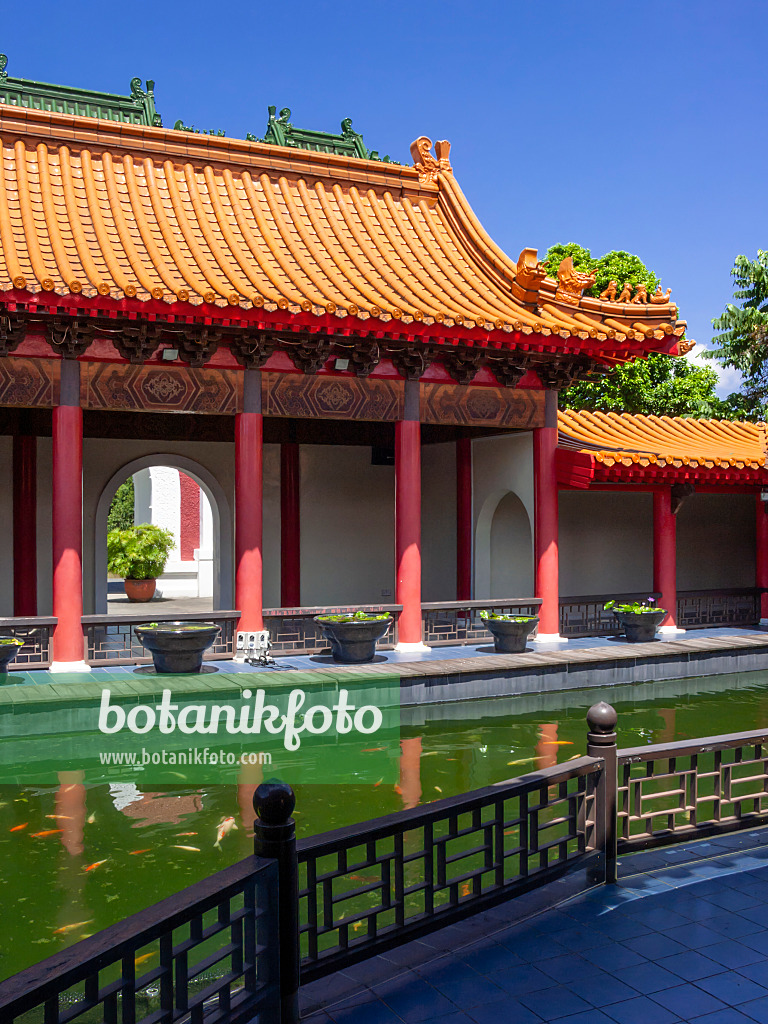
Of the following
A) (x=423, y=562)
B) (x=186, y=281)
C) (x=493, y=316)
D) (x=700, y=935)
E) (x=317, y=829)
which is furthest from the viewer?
(x=423, y=562)

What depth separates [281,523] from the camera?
14797mm

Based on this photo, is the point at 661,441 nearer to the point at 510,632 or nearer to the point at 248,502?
the point at 510,632

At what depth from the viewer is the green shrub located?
71.0ft

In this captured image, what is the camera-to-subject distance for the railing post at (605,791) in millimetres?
4652

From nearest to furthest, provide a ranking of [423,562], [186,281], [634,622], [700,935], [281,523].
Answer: [700,935]
[186,281]
[634,622]
[281,523]
[423,562]

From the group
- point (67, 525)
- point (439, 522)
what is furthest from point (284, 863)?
point (439, 522)

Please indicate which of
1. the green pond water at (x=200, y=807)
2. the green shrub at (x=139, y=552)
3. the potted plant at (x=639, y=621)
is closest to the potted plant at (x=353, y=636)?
the green pond water at (x=200, y=807)

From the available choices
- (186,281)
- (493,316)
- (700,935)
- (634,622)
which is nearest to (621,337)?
(493,316)

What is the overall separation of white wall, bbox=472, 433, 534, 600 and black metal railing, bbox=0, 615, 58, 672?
6418 mm

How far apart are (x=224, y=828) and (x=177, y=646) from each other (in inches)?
154

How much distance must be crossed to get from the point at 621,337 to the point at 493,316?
166cm

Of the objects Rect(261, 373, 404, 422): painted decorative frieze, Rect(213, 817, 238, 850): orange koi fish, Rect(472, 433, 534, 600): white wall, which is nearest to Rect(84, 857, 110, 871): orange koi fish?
Rect(213, 817, 238, 850): orange koi fish

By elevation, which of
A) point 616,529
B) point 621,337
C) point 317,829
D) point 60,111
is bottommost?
point 317,829

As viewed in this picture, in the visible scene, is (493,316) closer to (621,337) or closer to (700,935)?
(621,337)
